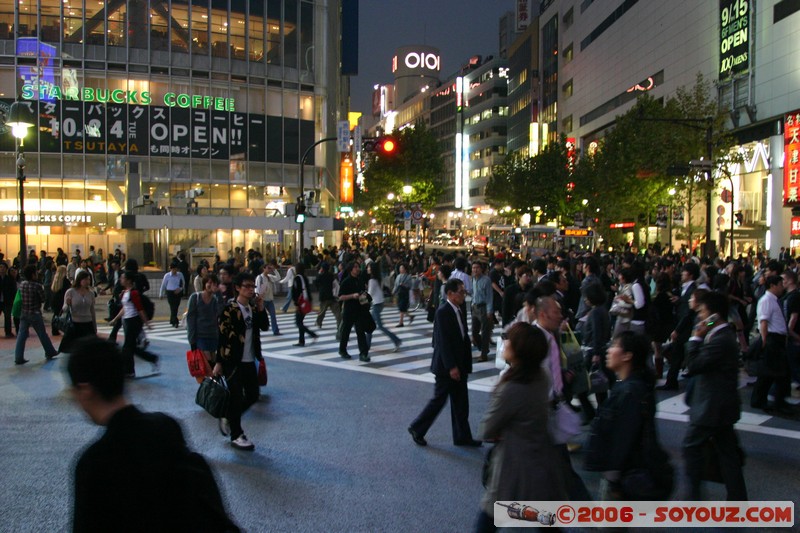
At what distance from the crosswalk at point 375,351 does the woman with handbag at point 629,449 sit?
623 cm

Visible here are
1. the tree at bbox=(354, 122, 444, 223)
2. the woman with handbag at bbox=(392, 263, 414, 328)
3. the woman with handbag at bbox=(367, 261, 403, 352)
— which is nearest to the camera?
the woman with handbag at bbox=(367, 261, 403, 352)

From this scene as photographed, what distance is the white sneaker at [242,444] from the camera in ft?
23.5

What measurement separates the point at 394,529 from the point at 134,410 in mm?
3050

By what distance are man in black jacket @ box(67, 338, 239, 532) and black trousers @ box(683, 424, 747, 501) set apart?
151 inches

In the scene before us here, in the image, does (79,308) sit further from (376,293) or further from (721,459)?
(721,459)

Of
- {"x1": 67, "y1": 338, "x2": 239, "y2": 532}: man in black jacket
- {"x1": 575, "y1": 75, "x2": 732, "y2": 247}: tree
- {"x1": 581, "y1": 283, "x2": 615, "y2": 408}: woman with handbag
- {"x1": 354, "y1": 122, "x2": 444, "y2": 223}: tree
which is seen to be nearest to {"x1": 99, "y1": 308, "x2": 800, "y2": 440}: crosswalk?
{"x1": 581, "y1": 283, "x2": 615, "y2": 408}: woman with handbag

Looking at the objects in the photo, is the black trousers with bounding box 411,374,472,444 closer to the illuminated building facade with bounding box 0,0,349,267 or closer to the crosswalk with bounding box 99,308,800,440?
the crosswalk with bounding box 99,308,800,440

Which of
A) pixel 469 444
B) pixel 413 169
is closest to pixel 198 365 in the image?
pixel 469 444

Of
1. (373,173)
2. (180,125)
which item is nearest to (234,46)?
(180,125)

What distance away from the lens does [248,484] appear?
Answer: 621cm

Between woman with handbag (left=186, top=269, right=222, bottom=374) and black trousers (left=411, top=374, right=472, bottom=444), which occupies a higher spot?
woman with handbag (left=186, top=269, right=222, bottom=374)

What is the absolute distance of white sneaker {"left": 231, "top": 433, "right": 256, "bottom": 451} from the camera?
283 inches

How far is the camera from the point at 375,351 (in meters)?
14.2

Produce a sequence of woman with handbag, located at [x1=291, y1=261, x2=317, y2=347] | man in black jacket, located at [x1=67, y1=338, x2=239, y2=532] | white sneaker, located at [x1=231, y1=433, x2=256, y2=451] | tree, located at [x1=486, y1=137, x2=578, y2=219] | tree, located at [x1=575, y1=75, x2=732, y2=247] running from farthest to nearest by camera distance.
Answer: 1. tree, located at [x1=486, y1=137, x2=578, y2=219]
2. tree, located at [x1=575, y1=75, x2=732, y2=247]
3. woman with handbag, located at [x1=291, y1=261, x2=317, y2=347]
4. white sneaker, located at [x1=231, y1=433, x2=256, y2=451]
5. man in black jacket, located at [x1=67, y1=338, x2=239, y2=532]
